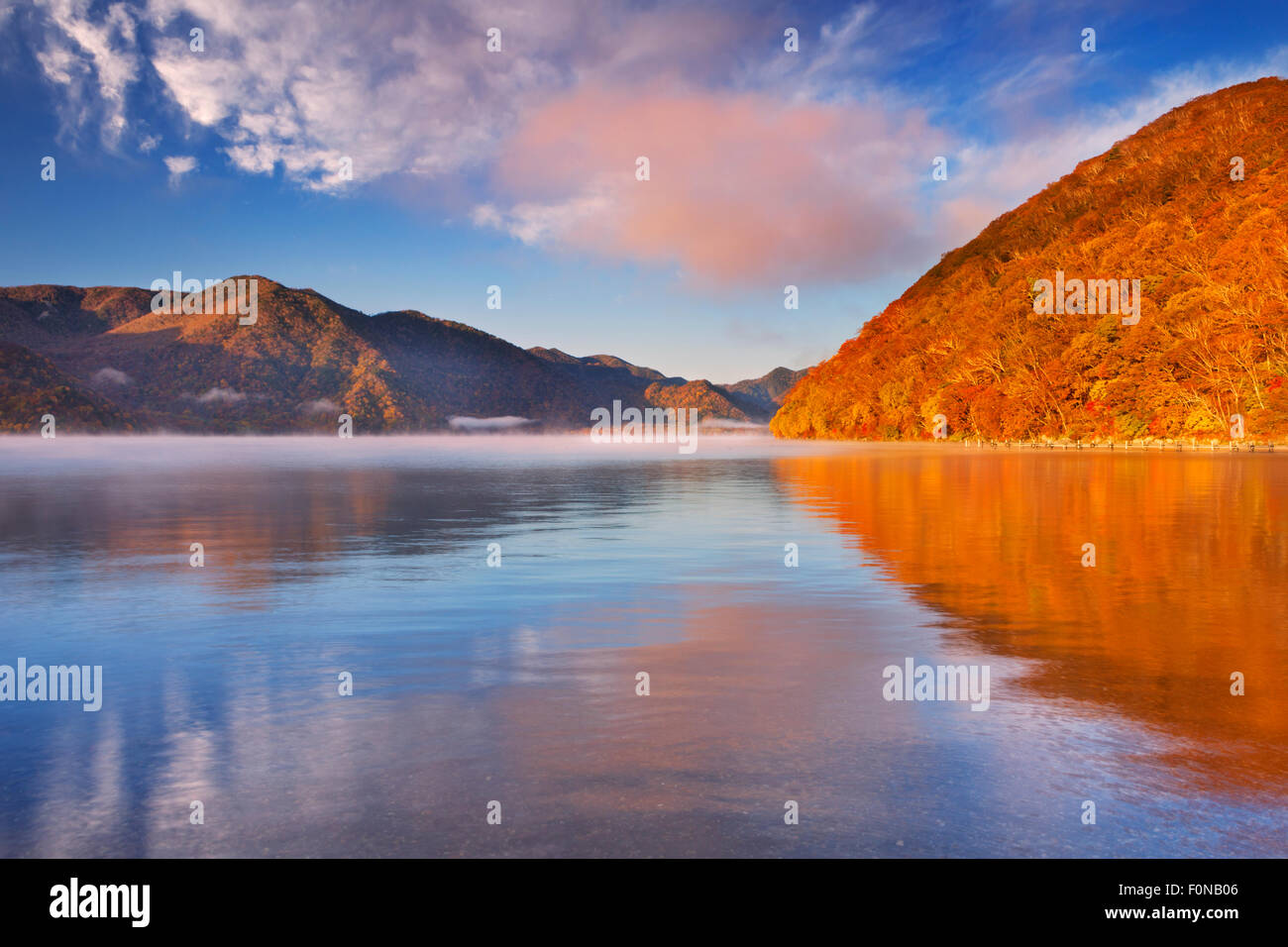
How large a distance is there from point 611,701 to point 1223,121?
18482 cm

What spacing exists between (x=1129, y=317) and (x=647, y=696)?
9505cm

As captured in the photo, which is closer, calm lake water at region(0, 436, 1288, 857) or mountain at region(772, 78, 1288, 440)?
calm lake water at region(0, 436, 1288, 857)

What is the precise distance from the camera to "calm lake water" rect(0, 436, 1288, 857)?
216 inches

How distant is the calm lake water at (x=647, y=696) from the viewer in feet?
18.0

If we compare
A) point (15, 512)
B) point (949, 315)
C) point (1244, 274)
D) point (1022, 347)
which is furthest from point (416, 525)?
point (949, 315)

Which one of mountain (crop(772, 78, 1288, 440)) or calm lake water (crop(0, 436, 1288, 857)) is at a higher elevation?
mountain (crop(772, 78, 1288, 440))

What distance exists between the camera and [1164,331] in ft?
276

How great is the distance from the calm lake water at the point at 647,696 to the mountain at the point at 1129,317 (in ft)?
218

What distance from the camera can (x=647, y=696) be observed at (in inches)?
333

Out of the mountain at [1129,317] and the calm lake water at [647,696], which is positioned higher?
the mountain at [1129,317]

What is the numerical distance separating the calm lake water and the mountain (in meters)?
66.3

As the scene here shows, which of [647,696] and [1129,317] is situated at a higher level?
[1129,317]

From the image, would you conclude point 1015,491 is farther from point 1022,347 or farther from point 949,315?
point 949,315

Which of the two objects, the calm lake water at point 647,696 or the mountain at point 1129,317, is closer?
the calm lake water at point 647,696
